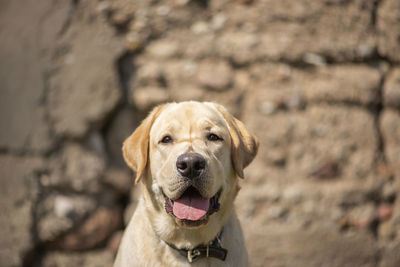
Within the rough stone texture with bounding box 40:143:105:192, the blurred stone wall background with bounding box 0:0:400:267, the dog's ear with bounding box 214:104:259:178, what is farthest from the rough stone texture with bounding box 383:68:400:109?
the rough stone texture with bounding box 40:143:105:192

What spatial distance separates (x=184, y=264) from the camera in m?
2.71

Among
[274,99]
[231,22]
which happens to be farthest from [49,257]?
[231,22]

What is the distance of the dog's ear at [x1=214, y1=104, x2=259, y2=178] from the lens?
9.41 ft

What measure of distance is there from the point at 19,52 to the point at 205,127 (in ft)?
10.6

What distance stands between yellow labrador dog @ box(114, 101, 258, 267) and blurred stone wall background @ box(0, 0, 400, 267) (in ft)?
5.98

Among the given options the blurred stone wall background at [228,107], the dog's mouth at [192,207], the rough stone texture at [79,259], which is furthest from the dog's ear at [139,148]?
the rough stone texture at [79,259]

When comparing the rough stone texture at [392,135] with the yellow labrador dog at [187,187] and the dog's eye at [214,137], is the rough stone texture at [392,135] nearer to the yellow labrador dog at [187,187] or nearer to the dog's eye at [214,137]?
the yellow labrador dog at [187,187]

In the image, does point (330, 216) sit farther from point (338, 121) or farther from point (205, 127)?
point (205, 127)

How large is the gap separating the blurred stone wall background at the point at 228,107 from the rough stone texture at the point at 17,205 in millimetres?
13

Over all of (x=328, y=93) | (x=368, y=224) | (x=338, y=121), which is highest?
(x=328, y=93)

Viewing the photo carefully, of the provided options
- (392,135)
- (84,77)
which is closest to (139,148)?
(84,77)

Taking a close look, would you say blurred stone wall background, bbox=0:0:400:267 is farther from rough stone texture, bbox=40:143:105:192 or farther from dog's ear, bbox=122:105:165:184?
dog's ear, bbox=122:105:165:184

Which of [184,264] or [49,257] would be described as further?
[49,257]

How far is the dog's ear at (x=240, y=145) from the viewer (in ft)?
9.41
